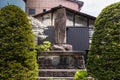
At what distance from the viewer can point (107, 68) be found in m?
6.28

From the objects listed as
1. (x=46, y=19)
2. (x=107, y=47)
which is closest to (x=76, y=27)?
(x=46, y=19)

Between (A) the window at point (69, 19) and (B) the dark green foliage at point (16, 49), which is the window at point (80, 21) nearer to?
(A) the window at point (69, 19)

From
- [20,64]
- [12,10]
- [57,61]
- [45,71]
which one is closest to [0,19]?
[12,10]

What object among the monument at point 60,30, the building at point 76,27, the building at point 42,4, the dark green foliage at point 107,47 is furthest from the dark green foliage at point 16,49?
the building at point 42,4

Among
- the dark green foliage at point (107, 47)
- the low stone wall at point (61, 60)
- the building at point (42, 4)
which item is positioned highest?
the building at point (42, 4)

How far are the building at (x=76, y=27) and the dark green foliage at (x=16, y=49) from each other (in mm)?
17709

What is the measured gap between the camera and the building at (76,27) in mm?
25297

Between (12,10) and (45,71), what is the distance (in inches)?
116

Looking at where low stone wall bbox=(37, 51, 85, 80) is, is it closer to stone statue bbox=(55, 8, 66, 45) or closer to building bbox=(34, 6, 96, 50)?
stone statue bbox=(55, 8, 66, 45)

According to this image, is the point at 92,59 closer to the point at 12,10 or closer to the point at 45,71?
the point at 12,10

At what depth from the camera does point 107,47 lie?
6266 mm

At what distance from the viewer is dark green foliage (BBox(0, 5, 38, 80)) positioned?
6.44m

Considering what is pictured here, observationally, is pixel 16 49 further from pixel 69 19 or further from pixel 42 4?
pixel 42 4

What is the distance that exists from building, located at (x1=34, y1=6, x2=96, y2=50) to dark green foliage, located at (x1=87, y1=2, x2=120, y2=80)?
17891 mm
